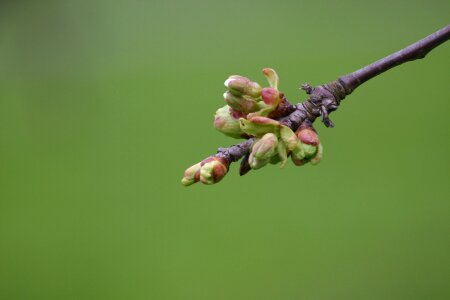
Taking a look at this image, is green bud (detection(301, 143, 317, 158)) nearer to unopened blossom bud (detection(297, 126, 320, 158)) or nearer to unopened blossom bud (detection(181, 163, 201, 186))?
unopened blossom bud (detection(297, 126, 320, 158))

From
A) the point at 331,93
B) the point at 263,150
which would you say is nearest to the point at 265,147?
the point at 263,150

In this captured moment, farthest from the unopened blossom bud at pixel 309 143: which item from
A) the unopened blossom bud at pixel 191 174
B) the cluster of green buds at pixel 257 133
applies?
the unopened blossom bud at pixel 191 174

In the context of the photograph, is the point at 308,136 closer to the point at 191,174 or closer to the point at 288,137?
the point at 288,137

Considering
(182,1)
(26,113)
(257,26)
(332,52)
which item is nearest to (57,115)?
(26,113)

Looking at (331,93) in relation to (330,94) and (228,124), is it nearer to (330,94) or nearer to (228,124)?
(330,94)

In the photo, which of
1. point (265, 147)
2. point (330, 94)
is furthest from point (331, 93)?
point (265, 147)

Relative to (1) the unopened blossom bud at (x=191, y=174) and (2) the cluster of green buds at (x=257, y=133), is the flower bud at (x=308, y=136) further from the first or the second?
(1) the unopened blossom bud at (x=191, y=174)

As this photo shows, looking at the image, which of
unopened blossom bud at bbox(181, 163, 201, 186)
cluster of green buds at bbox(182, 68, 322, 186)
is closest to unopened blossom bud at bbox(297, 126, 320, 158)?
cluster of green buds at bbox(182, 68, 322, 186)
